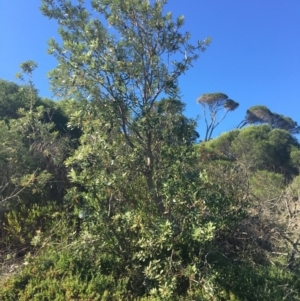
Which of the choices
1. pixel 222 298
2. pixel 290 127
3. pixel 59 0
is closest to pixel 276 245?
pixel 222 298

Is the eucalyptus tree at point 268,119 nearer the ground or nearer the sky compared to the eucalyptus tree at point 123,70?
nearer the sky

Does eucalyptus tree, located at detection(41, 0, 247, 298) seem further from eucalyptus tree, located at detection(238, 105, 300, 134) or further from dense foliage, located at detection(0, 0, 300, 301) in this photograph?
eucalyptus tree, located at detection(238, 105, 300, 134)

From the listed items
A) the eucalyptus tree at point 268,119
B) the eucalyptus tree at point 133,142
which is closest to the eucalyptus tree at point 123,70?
the eucalyptus tree at point 133,142

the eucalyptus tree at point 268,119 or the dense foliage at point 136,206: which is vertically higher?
the eucalyptus tree at point 268,119

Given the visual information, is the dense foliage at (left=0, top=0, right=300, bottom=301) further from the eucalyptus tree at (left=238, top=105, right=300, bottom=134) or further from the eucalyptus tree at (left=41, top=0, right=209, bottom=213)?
the eucalyptus tree at (left=238, top=105, right=300, bottom=134)

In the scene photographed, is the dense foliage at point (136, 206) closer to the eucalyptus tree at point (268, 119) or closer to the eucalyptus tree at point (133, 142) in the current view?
the eucalyptus tree at point (133, 142)

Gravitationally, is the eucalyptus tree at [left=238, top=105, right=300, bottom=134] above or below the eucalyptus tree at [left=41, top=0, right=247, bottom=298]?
above

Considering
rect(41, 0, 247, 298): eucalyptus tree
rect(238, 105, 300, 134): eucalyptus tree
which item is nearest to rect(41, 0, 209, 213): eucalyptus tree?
rect(41, 0, 247, 298): eucalyptus tree

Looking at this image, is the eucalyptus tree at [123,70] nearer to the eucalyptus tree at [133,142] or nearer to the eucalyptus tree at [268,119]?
the eucalyptus tree at [133,142]

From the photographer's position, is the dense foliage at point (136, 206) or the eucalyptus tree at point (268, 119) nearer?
the dense foliage at point (136, 206)

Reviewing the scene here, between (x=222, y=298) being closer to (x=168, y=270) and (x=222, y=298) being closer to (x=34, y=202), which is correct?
(x=168, y=270)

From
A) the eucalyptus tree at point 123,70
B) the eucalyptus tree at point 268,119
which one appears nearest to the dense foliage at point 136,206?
the eucalyptus tree at point 123,70

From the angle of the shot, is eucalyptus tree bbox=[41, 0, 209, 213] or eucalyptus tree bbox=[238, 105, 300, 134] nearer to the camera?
eucalyptus tree bbox=[41, 0, 209, 213]

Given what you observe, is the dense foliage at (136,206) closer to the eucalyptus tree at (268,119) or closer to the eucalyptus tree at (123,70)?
the eucalyptus tree at (123,70)
